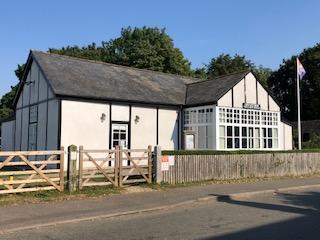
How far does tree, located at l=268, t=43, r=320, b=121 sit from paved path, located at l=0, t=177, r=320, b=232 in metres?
49.5

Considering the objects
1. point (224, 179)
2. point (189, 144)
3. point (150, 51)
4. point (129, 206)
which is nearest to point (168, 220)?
point (129, 206)

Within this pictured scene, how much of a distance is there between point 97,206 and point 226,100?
616 inches

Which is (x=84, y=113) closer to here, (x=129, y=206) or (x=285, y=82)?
(x=129, y=206)

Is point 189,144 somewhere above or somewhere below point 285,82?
below

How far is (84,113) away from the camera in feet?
78.2

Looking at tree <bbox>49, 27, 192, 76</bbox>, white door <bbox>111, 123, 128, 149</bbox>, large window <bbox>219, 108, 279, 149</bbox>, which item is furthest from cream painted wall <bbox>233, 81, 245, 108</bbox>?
tree <bbox>49, 27, 192, 76</bbox>

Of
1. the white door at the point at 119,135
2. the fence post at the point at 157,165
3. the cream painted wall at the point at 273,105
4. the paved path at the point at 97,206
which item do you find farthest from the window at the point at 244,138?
the fence post at the point at 157,165

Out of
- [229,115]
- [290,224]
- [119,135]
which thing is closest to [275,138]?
[229,115]

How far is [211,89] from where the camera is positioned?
94.2ft

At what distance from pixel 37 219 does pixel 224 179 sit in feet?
37.1

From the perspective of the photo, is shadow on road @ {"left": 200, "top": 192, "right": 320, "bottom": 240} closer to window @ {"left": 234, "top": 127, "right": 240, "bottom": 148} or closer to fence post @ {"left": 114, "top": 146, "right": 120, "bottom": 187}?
fence post @ {"left": 114, "top": 146, "right": 120, "bottom": 187}

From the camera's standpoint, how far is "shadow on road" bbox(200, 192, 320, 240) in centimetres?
894

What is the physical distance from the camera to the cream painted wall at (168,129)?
89.8ft

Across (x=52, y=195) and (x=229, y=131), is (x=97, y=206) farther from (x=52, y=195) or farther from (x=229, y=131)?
(x=229, y=131)
